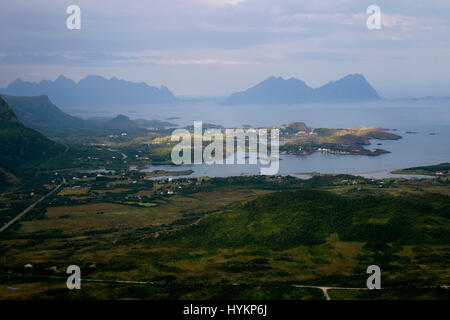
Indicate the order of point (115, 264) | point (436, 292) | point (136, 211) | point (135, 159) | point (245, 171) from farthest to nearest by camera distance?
point (135, 159), point (245, 171), point (136, 211), point (115, 264), point (436, 292)

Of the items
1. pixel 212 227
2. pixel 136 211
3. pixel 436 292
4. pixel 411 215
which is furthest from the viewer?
pixel 136 211

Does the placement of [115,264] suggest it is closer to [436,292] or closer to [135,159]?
[436,292]

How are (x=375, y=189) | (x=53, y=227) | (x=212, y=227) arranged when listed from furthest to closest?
(x=375, y=189)
(x=53, y=227)
(x=212, y=227)

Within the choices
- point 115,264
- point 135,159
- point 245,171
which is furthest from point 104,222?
point 135,159

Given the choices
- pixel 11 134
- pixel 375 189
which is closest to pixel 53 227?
pixel 375 189

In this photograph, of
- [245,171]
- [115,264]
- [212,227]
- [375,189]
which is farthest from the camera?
[245,171]

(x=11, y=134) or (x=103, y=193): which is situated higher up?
(x=11, y=134)

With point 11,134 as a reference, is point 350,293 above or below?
below

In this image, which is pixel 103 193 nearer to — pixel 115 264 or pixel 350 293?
pixel 115 264
